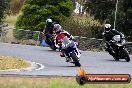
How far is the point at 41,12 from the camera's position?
44.7 meters

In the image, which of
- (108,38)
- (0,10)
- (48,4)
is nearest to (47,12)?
(48,4)

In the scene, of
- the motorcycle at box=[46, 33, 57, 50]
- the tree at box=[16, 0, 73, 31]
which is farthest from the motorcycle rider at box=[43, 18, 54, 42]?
the tree at box=[16, 0, 73, 31]

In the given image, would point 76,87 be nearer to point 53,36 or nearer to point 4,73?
point 4,73

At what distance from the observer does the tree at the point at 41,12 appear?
4462 centimetres

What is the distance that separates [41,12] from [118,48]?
62.2 feet

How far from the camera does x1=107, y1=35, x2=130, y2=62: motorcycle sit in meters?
26.3

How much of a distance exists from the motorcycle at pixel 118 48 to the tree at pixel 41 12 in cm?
1785

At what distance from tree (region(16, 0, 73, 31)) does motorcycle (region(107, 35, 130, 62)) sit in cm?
1785

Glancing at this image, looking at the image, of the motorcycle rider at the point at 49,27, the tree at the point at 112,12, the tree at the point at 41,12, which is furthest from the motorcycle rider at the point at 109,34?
the tree at the point at 41,12

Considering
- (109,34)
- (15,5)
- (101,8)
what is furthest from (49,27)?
(15,5)

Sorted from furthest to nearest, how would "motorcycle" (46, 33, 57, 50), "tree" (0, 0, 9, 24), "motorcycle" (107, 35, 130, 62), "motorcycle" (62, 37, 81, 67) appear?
1. "tree" (0, 0, 9, 24)
2. "motorcycle" (46, 33, 57, 50)
3. "motorcycle" (107, 35, 130, 62)
4. "motorcycle" (62, 37, 81, 67)

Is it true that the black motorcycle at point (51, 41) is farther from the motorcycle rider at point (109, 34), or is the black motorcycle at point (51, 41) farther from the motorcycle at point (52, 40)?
the motorcycle rider at point (109, 34)

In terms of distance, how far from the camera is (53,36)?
3070 centimetres

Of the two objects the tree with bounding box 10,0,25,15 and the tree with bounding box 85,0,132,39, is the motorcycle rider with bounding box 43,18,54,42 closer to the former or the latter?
the tree with bounding box 85,0,132,39
